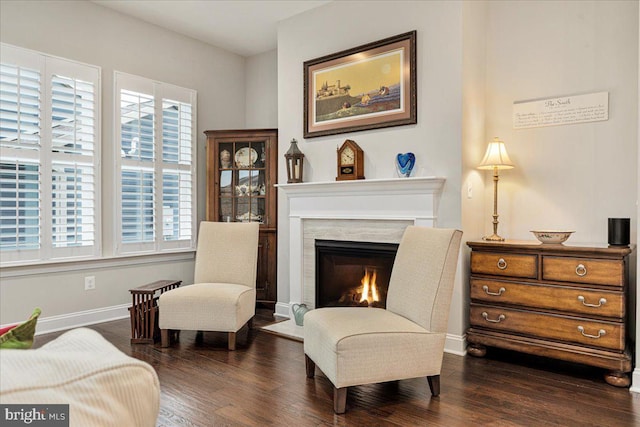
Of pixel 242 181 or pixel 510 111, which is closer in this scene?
pixel 510 111

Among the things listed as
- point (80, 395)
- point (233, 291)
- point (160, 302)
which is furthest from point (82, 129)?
point (80, 395)

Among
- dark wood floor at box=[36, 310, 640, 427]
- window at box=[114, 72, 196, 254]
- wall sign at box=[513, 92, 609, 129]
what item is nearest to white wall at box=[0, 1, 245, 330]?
window at box=[114, 72, 196, 254]

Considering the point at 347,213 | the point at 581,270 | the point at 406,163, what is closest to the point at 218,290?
the point at 347,213

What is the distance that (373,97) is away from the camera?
11.9 feet

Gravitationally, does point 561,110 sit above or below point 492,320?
above

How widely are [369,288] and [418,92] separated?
1675 millimetres

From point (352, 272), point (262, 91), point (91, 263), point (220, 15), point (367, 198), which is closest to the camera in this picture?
point (367, 198)

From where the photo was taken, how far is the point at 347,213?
3727 mm

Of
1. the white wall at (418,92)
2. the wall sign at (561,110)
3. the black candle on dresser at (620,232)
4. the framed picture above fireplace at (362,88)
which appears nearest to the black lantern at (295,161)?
the white wall at (418,92)

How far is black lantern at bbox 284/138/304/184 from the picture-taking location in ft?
13.3

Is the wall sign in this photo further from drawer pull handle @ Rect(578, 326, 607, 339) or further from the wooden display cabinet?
the wooden display cabinet

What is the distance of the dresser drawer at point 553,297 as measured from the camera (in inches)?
102

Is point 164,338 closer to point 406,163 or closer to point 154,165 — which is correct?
point 154,165

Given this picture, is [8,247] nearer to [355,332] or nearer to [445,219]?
[355,332]
